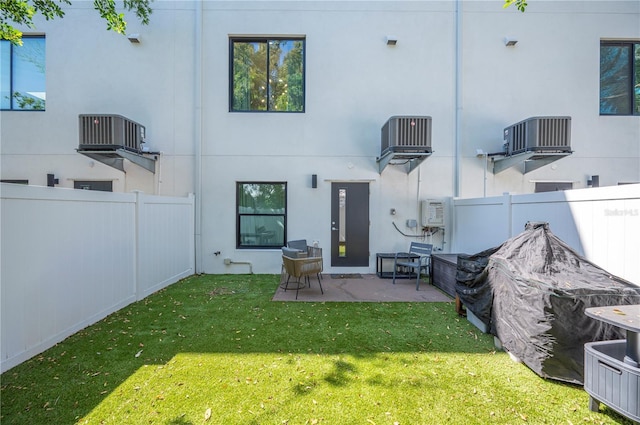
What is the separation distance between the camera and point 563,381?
2418mm

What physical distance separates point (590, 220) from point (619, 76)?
617cm

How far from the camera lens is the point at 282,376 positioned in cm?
252

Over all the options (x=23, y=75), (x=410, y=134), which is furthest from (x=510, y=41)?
(x=23, y=75)

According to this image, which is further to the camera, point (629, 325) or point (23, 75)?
point (23, 75)

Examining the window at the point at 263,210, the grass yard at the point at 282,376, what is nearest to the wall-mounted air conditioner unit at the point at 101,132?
the window at the point at 263,210

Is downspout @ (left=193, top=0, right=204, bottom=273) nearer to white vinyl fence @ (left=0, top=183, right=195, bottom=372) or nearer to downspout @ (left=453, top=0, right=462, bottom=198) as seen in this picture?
white vinyl fence @ (left=0, top=183, right=195, bottom=372)

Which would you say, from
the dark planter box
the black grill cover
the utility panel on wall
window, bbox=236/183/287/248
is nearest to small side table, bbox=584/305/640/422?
the black grill cover

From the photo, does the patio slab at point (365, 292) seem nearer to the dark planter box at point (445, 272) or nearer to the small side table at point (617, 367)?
the dark planter box at point (445, 272)

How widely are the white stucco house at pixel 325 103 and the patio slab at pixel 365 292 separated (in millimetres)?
743

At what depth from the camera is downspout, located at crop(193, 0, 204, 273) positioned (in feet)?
20.4

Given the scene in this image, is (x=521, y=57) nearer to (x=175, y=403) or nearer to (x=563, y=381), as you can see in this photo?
(x=563, y=381)

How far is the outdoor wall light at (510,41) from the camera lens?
6.21 meters

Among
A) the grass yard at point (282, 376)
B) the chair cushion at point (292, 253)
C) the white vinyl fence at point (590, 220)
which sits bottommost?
the grass yard at point (282, 376)

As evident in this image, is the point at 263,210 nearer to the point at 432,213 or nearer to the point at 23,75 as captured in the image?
the point at 432,213
